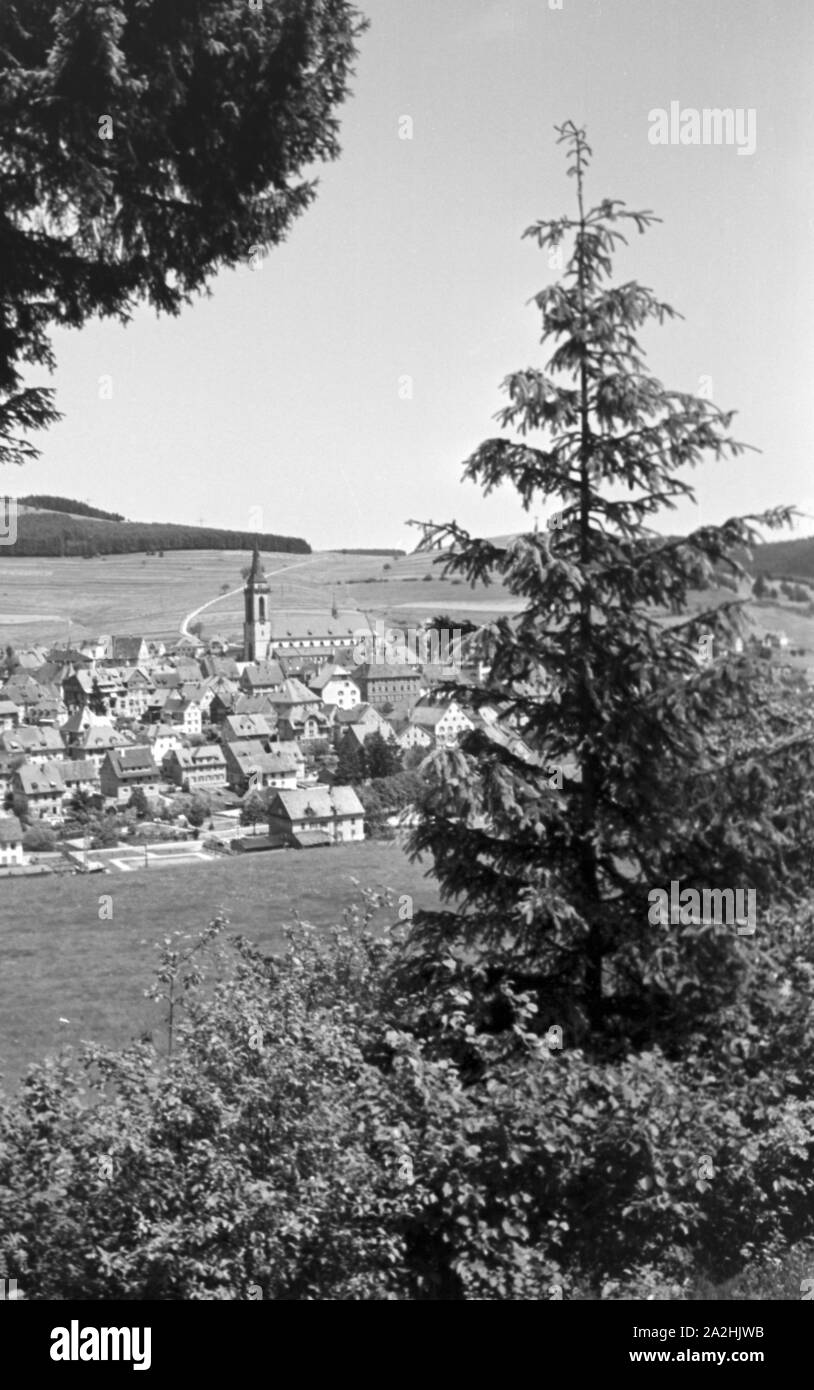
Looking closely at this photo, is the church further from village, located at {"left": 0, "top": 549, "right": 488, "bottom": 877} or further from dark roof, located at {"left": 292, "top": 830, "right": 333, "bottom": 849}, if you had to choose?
dark roof, located at {"left": 292, "top": 830, "right": 333, "bottom": 849}

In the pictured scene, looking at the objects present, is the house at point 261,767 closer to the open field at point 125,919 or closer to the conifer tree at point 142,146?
the open field at point 125,919

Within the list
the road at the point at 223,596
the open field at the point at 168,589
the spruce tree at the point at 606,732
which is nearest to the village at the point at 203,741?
the road at the point at 223,596

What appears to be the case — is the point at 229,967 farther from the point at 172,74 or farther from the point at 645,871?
the point at 172,74

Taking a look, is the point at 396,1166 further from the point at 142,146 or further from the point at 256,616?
the point at 256,616

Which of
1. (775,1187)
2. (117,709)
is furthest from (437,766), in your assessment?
(117,709)

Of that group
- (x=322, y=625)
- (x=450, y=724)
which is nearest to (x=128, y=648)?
(x=322, y=625)

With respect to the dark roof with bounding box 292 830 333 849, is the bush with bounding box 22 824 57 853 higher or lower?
lower

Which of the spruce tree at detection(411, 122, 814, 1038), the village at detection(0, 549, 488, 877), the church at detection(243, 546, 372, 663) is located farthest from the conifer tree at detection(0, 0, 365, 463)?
the village at detection(0, 549, 488, 877)
